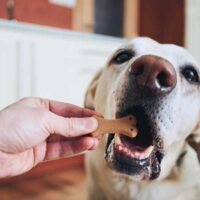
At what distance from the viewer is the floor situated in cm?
239

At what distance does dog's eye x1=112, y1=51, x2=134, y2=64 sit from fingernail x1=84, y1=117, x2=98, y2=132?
0.49 metres

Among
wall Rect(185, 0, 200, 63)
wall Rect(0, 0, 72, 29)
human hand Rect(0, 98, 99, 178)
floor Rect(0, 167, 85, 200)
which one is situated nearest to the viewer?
human hand Rect(0, 98, 99, 178)

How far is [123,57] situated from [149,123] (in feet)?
1.38

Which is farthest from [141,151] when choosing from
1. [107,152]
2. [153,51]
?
[153,51]

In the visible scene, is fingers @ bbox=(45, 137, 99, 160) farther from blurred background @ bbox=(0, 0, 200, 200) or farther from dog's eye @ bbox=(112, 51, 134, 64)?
blurred background @ bbox=(0, 0, 200, 200)

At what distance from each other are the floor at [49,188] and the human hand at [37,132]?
1318 millimetres

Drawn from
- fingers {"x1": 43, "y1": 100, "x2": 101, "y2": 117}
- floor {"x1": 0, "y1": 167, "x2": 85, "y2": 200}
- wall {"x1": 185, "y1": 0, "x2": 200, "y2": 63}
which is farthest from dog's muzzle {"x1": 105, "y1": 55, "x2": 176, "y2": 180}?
wall {"x1": 185, "y1": 0, "x2": 200, "y2": 63}

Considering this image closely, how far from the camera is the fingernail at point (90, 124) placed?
0.99 m

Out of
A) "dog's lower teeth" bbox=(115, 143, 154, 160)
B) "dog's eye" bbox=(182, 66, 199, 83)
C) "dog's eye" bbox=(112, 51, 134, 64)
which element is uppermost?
"dog's eye" bbox=(112, 51, 134, 64)

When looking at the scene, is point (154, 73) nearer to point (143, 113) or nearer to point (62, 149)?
point (143, 113)

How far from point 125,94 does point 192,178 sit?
1.99 feet

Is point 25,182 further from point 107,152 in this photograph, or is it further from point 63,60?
point 107,152

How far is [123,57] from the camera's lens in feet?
4.75

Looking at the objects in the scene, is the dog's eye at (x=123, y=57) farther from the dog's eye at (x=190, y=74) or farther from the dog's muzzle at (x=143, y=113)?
the dog's muzzle at (x=143, y=113)
